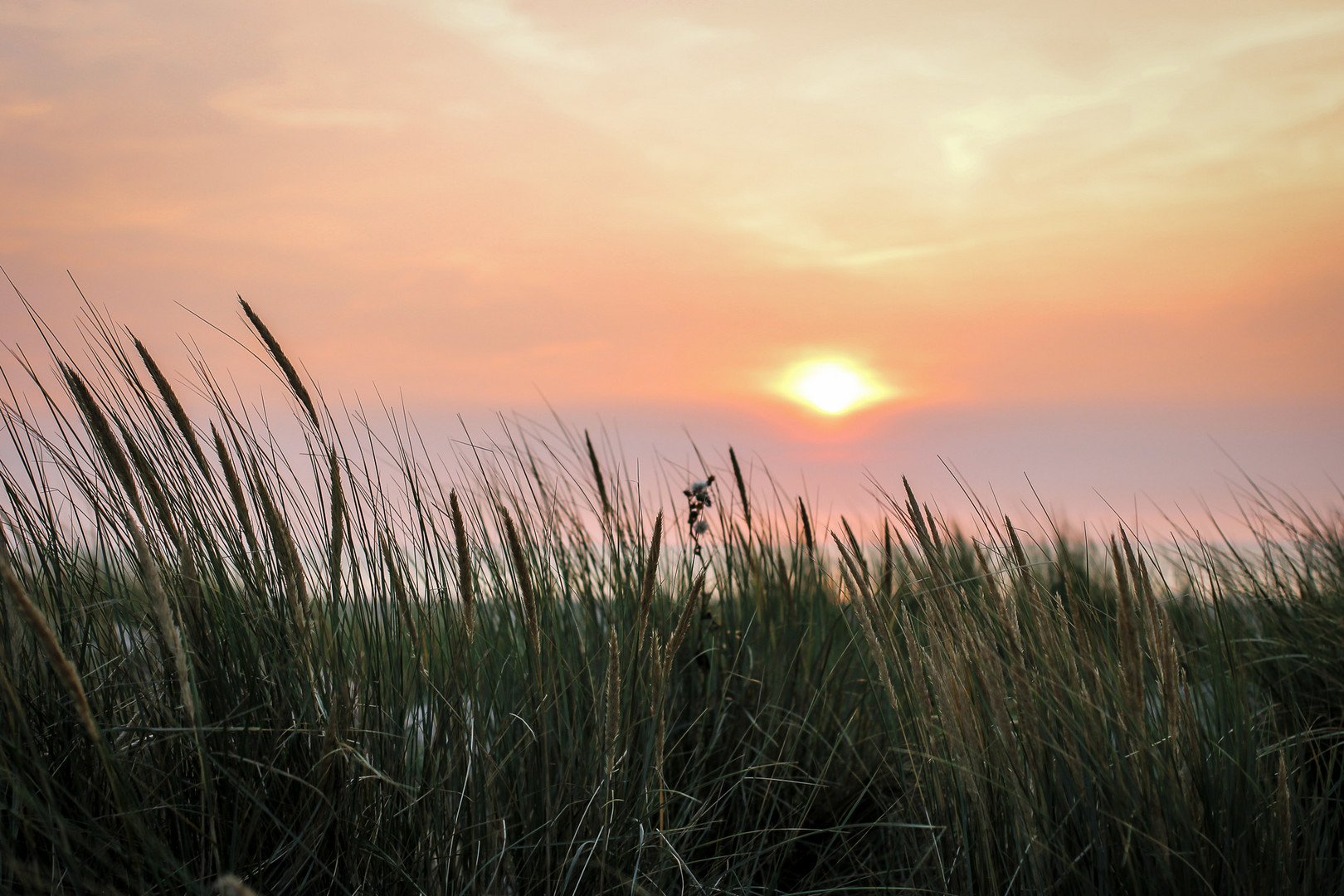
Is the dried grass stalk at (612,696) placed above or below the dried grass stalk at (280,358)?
below

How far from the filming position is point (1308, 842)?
1754mm

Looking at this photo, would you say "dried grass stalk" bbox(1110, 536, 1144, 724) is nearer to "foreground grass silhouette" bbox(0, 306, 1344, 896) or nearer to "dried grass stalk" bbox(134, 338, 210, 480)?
"foreground grass silhouette" bbox(0, 306, 1344, 896)

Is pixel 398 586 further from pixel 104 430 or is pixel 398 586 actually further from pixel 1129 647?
pixel 1129 647

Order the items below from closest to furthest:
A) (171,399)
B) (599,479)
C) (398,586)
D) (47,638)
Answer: (47,638)
(171,399)
(398,586)
(599,479)

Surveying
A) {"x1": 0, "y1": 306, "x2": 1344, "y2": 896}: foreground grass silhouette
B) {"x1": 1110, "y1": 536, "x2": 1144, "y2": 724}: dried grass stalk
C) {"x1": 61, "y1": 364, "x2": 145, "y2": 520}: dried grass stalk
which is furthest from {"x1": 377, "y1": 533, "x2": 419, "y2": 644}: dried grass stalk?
{"x1": 1110, "y1": 536, "x2": 1144, "y2": 724}: dried grass stalk

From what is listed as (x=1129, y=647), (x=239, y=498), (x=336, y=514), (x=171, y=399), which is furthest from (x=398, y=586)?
(x=1129, y=647)

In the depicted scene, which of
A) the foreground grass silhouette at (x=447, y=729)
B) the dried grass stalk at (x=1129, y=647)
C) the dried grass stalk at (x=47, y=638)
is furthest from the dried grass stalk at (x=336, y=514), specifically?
the dried grass stalk at (x=1129, y=647)

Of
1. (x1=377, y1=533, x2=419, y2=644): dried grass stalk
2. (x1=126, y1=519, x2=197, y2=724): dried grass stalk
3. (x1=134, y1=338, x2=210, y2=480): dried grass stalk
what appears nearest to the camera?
(x1=126, y1=519, x2=197, y2=724): dried grass stalk

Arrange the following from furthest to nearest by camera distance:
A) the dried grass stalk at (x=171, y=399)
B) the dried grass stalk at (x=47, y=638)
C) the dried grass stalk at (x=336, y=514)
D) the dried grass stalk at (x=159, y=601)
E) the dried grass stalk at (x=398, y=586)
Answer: the dried grass stalk at (x=398, y=586) → the dried grass stalk at (x=336, y=514) → the dried grass stalk at (x=171, y=399) → the dried grass stalk at (x=159, y=601) → the dried grass stalk at (x=47, y=638)

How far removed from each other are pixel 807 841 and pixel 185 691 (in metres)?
1.95

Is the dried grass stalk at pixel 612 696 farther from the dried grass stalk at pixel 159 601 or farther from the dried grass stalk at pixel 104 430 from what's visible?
the dried grass stalk at pixel 104 430

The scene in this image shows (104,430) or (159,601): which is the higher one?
(104,430)

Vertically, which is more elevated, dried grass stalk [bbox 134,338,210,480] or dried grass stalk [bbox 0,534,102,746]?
dried grass stalk [bbox 134,338,210,480]

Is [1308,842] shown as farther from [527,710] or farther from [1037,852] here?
[527,710]
